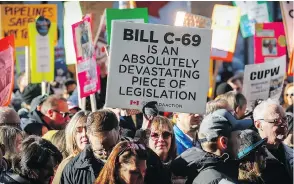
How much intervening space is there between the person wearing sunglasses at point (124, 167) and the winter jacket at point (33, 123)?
3443 millimetres

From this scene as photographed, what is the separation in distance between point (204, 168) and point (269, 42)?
6.32m

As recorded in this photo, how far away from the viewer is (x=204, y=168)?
4.86m

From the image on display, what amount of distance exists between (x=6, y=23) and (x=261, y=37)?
4207 millimetres

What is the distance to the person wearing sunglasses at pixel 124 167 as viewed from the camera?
446 centimetres

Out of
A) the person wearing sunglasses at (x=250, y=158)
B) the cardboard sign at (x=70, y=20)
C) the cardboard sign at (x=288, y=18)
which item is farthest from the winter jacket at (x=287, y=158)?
the cardboard sign at (x=70, y=20)

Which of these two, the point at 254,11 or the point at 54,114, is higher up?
the point at 254,11

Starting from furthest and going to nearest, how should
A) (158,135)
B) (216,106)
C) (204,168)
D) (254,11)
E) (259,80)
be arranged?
1. (254,11)
2. (259,80)
3. (216,106)
4. (158,135)
5. (204,168)

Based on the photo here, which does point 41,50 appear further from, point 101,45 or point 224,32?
point 224,32

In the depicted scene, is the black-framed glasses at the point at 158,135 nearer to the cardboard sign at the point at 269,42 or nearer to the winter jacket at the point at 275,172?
the winter jacket at the point at 275,172

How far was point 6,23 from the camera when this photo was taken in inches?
499

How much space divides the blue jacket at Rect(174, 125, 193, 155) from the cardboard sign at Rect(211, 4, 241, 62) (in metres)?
4.37

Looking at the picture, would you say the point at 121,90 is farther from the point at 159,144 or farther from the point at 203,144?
the point at 203,144

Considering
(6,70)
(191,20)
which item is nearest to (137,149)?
(6,70)

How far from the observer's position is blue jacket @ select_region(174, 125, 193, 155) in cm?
681
